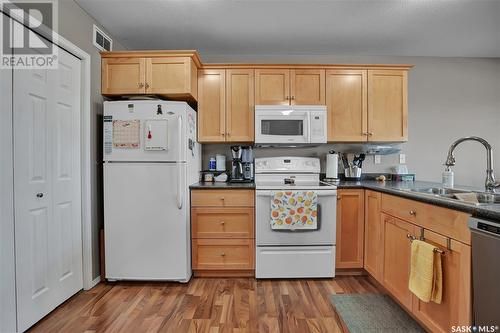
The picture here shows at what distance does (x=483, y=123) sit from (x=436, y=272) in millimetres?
2946

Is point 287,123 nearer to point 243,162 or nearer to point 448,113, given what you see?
point 243,162

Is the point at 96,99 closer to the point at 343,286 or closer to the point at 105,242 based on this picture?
the point at 105,242

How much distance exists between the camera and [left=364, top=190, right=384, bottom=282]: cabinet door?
2119 mm

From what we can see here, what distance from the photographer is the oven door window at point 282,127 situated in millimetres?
2691

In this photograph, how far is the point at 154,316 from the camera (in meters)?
1.84

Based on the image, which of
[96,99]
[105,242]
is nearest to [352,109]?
[96,99]

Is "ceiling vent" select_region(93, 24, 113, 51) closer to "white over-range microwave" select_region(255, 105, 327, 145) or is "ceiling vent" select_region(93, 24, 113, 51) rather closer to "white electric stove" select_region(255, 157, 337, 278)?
"white over-range microwave" select_region(255, 105, 327, 145)

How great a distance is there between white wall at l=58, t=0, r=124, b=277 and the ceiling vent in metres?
0.05

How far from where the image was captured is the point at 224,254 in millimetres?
2432

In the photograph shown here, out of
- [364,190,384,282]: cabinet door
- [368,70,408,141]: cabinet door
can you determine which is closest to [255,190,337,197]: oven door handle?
[364,190,384,282]: cabinet door

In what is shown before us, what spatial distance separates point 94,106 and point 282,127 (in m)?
1.86

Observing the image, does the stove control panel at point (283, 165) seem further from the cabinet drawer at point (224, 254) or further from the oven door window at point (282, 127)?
the cabinet drawer at point (224, 254)

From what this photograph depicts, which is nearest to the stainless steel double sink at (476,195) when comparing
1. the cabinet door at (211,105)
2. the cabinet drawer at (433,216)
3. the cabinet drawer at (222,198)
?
the cabinet drawer at (433,216)

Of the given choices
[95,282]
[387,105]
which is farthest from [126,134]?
[387,105]
